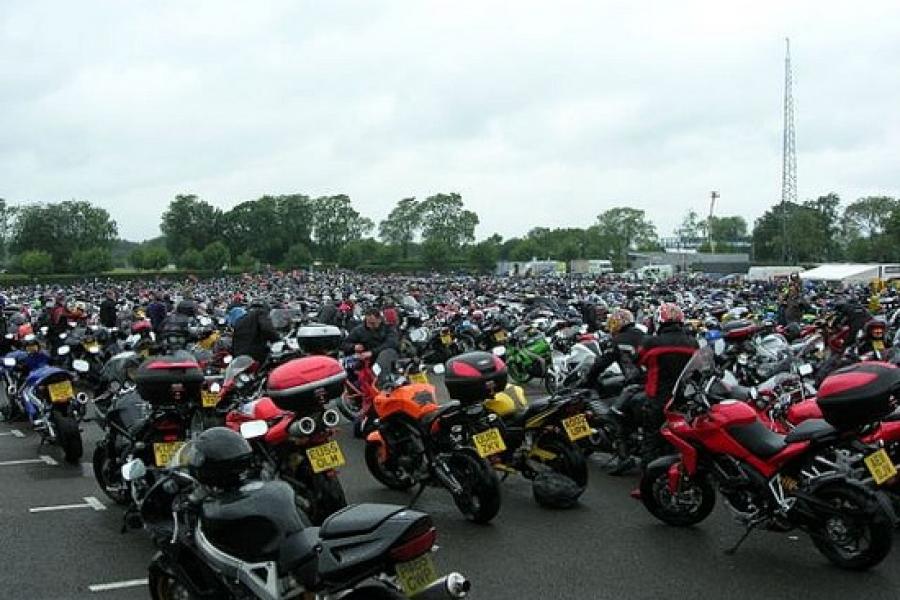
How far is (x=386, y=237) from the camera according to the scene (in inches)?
4449

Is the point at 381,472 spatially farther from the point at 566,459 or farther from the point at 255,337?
the point at 255,337

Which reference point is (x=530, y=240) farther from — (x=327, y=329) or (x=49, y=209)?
(x=327, y=329)

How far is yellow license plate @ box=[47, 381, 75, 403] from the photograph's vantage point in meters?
7.93

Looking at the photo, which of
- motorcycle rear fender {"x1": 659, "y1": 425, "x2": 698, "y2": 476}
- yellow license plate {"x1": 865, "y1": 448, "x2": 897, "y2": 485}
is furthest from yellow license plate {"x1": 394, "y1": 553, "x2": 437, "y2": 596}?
yellow license plate {"x1": 865, "y1": 448, "x2": 897, "y2": 485}

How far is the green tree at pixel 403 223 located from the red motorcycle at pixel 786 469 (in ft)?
348

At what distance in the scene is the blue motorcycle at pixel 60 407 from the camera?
7871 mm

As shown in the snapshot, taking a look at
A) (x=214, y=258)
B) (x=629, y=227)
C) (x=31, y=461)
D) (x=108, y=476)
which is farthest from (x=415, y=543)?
(x=629, y=227)

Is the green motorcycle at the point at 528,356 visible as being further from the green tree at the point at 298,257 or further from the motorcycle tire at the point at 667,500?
the green tree at the point at 298,257

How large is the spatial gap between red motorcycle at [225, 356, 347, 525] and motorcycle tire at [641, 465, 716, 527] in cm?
209

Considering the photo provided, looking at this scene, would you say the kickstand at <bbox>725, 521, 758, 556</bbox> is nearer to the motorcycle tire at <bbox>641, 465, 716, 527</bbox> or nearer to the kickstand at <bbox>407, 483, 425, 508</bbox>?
the motorcycle tire at <bbox>641, 465, 716, 527</bbox>

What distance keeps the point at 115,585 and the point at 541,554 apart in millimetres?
2522

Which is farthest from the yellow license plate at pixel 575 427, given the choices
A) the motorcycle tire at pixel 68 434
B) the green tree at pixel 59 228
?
the green tree at pixel 59 228

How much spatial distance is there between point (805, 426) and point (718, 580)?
3.54 feet

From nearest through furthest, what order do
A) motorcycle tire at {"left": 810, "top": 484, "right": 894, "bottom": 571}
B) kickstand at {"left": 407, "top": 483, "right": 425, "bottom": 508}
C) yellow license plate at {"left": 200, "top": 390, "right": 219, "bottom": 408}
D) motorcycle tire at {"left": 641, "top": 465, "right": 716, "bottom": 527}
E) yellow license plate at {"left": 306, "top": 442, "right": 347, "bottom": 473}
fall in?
1. motorcycle tire at {"left": 810, "top": 484, "right": 894, "bottom": 571}
2. yellow license plate at {"left": 306, "top": 442, "right": 347, "bottom": 473}
3. motorcycle tire at {"left": 641, "top": 465, "right": 716, "bottom": 527}
4. kickstand at {"left": 407, "top": 483, "right": 425, "bottom": 508}
5. yellow license plate at {"left": 200, "top": 390, "right": 219, "bottom": 408}
